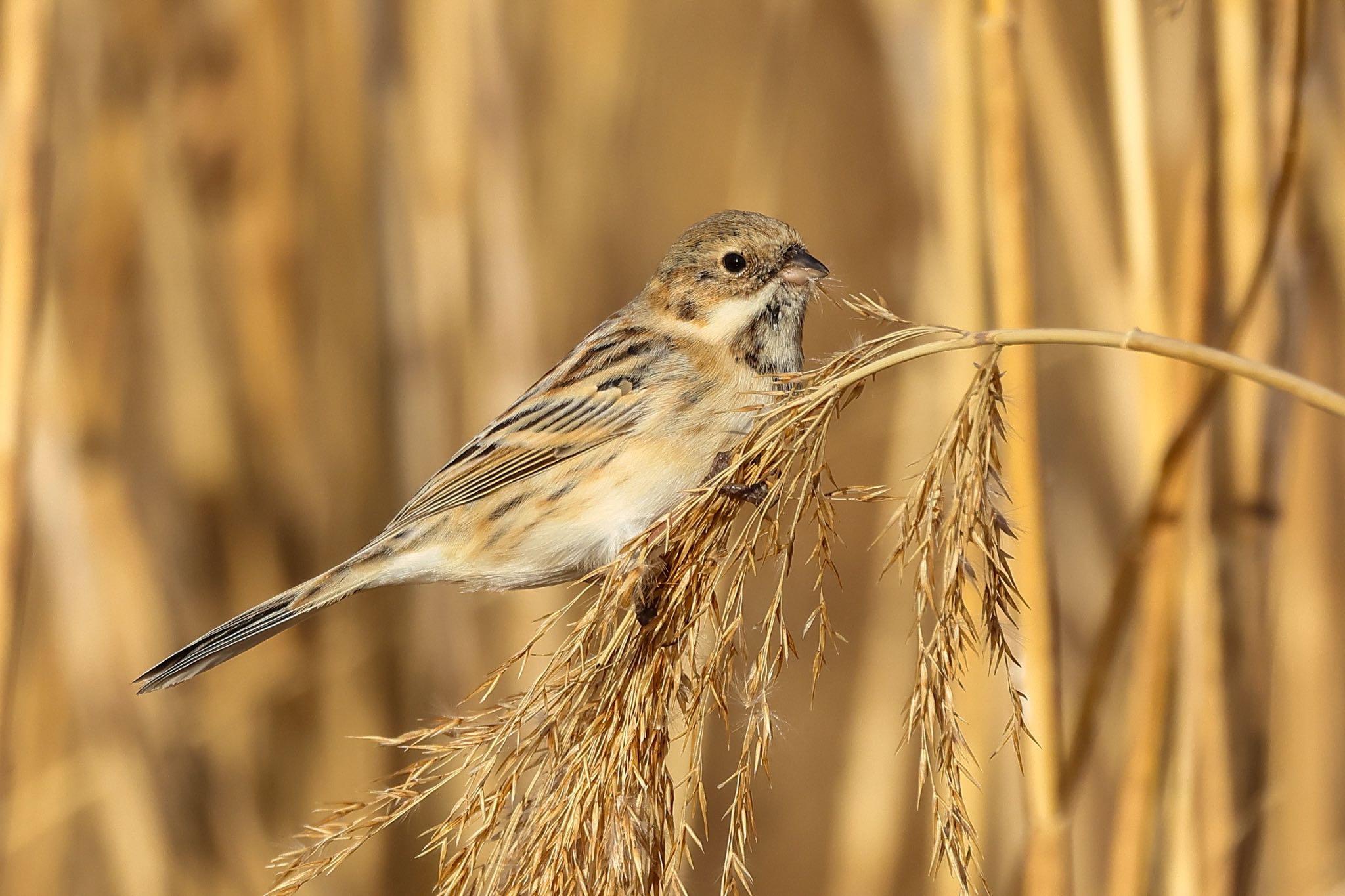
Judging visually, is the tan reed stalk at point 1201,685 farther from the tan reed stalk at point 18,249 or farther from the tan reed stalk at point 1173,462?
the tan reed stalk at point 18,249

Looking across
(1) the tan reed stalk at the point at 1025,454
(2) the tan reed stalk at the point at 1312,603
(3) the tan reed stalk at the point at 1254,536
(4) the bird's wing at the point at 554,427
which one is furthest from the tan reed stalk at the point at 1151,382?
(4) the bird's wing at the point at 554,427

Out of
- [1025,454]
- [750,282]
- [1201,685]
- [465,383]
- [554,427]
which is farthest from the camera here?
[465,383]

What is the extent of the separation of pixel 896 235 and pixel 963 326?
2425 mm

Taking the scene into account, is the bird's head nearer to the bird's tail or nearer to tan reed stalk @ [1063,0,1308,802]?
tan reed stalk @ [1063,0,1308,802]

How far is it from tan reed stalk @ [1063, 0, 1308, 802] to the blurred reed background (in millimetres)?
15

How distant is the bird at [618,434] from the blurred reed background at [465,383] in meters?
0.17

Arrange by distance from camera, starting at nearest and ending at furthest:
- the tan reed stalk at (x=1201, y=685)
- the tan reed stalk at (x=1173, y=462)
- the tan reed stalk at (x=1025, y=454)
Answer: the tan reed stalk at (x=1025, y=454) → the tan reed stalk at (x=1173, y=462) → the tan reed stalk at (x=1201, y=685)

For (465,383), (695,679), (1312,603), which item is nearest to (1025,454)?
(695,679)

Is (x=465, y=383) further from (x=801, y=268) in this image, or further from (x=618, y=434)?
(x=801, y=268)

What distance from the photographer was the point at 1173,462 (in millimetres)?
1958

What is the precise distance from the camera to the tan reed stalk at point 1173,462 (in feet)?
6.19

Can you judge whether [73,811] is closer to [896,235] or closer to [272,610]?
[272,610]

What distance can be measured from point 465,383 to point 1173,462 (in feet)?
5.67

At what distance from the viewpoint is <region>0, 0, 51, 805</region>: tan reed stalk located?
197 centimetres
